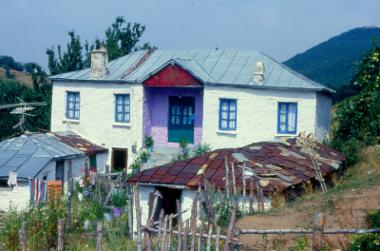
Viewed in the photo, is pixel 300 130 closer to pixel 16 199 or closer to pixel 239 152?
pixel 239 152

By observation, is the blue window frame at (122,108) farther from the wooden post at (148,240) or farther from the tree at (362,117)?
the wooden post at (148,240)

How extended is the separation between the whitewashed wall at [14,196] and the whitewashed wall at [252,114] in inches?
A: 271

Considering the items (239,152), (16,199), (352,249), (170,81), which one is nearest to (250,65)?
(170,81)

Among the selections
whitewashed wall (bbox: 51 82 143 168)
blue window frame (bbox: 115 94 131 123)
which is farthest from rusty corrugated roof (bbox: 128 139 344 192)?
blue window frame (bbox: 115 94 131 123)

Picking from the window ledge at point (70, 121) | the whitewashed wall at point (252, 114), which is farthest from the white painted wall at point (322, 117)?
the window ledge at point (70, 121)

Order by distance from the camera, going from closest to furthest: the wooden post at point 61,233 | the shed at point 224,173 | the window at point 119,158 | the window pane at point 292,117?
1. the wooden post at point 61,233
2. the shed at point 224,173
3. the window pane at point 292,117
4. the window at point 119,158

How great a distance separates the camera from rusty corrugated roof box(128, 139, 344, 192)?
54.0 ft

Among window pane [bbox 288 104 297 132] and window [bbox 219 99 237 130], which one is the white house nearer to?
window [bbox 219 99 237 130]

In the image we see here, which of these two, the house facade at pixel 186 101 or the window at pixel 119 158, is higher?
the house facade at pixel 186 101

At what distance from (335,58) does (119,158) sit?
43730 mm

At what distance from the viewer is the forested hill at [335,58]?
58069 mm

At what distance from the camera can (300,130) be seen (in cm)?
2378

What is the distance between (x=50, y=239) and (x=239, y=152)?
21.3ft

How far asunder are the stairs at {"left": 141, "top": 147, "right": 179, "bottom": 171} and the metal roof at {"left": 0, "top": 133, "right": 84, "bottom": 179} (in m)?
2.51
